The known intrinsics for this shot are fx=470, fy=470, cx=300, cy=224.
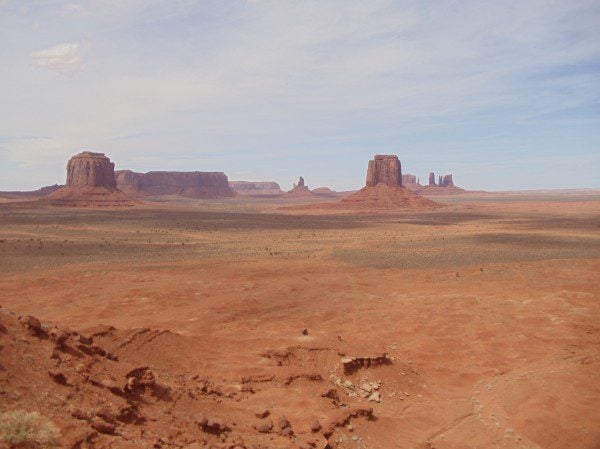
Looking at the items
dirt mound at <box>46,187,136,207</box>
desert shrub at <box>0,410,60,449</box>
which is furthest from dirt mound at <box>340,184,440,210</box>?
desert shrub at <box>0,410,60,449</box>

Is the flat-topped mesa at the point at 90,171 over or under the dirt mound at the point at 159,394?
over

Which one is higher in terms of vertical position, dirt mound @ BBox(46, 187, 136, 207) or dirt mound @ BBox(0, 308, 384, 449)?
dirt mound @ BBox(46, 187, 136, 207)

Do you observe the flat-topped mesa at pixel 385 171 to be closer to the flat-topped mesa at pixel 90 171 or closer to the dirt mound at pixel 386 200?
the dirt mound at pixel 386 200

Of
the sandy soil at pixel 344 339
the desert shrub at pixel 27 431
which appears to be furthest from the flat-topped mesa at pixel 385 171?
the desert shrub at pixel 27 431

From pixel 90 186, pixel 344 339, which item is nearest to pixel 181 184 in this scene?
pixel 90 186

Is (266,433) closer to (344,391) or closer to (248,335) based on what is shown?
(344,391)

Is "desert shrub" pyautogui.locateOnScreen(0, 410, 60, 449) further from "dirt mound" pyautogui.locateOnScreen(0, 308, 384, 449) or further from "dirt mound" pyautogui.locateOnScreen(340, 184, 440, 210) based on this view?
"dirt mound" pyautogui.locateOnScreen(340, 184, 440, 210)

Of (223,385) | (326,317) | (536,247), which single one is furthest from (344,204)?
(223,385)
